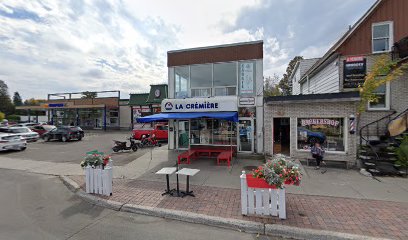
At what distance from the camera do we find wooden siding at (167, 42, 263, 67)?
11445 mm

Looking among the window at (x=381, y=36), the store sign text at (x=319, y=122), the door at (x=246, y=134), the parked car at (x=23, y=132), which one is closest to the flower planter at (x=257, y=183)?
the store sign text at (x=319, y=122)

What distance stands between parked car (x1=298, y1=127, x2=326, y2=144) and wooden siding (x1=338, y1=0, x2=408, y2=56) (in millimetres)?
4689

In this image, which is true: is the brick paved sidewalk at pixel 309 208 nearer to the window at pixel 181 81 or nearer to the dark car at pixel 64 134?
the window at pixel 181 81

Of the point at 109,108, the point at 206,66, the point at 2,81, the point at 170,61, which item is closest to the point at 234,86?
the point at 206,66

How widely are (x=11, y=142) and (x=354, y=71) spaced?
2168 centimetres

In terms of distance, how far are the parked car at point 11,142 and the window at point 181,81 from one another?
1182 centimetres

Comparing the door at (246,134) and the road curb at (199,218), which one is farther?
the door at (246,134)

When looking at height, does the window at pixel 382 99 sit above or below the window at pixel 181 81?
below

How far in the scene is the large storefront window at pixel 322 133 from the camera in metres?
9.23

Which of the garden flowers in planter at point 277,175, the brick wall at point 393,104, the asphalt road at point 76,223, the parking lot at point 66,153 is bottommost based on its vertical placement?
the parking lot at point 66,153

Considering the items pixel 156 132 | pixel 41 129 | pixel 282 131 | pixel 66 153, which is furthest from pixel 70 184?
pixel 41 129

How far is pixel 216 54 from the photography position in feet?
39.6

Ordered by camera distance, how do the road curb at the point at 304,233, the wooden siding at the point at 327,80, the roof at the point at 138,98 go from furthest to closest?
the roof at the point at 138,98
the wooden siding at the point at 327,80
the road curb at the point at 304,233

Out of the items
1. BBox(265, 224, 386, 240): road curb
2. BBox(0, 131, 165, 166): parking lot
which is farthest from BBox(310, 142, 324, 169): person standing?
BBox(0, 131, 165, 166): parking lot
